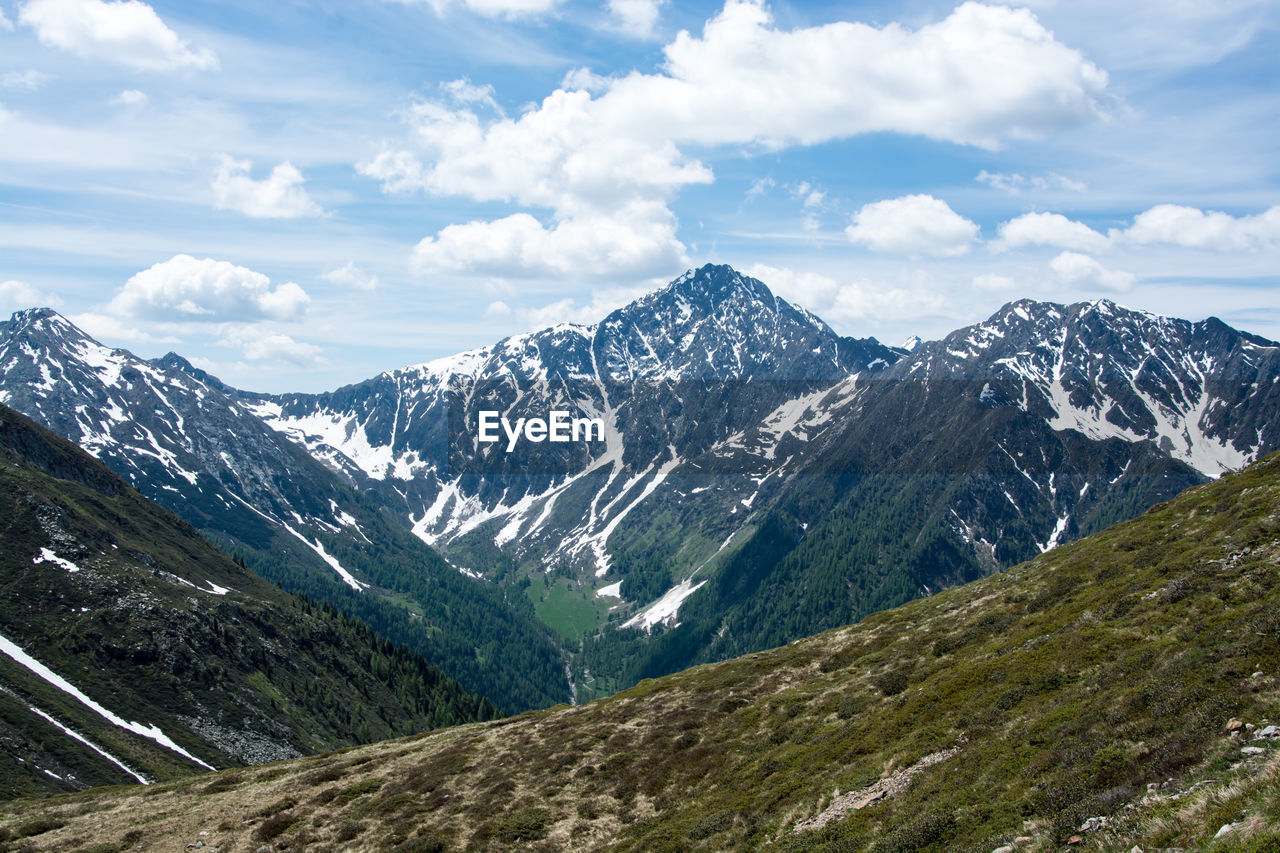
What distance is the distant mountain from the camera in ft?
345

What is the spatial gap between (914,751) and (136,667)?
16007 centimetres

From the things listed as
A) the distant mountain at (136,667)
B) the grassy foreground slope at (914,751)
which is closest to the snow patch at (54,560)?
the distant mountain at (136,667)

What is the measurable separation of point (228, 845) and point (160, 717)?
10855 centimetres

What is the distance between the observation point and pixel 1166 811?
1870cm

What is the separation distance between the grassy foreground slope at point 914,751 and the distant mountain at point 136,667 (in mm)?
50206

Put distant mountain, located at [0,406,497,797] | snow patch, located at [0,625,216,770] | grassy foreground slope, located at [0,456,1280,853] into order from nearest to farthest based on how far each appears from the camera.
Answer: grassy foreground slope, located at [0,456,1280,853]
distant mountain, located at [0,406,497,797]
snow patch, located at [0,625,216,770]

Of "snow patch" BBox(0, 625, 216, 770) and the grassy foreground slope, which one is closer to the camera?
the grassy foreground slope

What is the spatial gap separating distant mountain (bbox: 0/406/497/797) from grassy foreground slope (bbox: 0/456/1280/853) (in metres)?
50.2

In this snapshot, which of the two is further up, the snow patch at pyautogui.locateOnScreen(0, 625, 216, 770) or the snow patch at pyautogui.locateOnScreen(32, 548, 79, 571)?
the snow patch at pyautogui.locateOnScreen(32, 548, 79, 571)

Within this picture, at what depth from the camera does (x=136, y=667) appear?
13975cm

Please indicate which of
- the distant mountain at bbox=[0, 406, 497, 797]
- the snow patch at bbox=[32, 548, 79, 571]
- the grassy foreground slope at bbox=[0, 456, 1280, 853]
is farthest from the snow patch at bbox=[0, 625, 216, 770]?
the grassy foreground slope at bbox=[0, 456, 1280, 853]

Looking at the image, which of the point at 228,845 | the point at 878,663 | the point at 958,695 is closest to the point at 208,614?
the point at 228,845

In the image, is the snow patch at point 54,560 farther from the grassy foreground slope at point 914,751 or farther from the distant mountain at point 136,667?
the grassy foreground slope at point 914,751

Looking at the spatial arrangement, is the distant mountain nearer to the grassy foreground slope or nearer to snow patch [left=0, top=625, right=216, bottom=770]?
snow patch [left=0, top=625, right=216, bottom=770]
